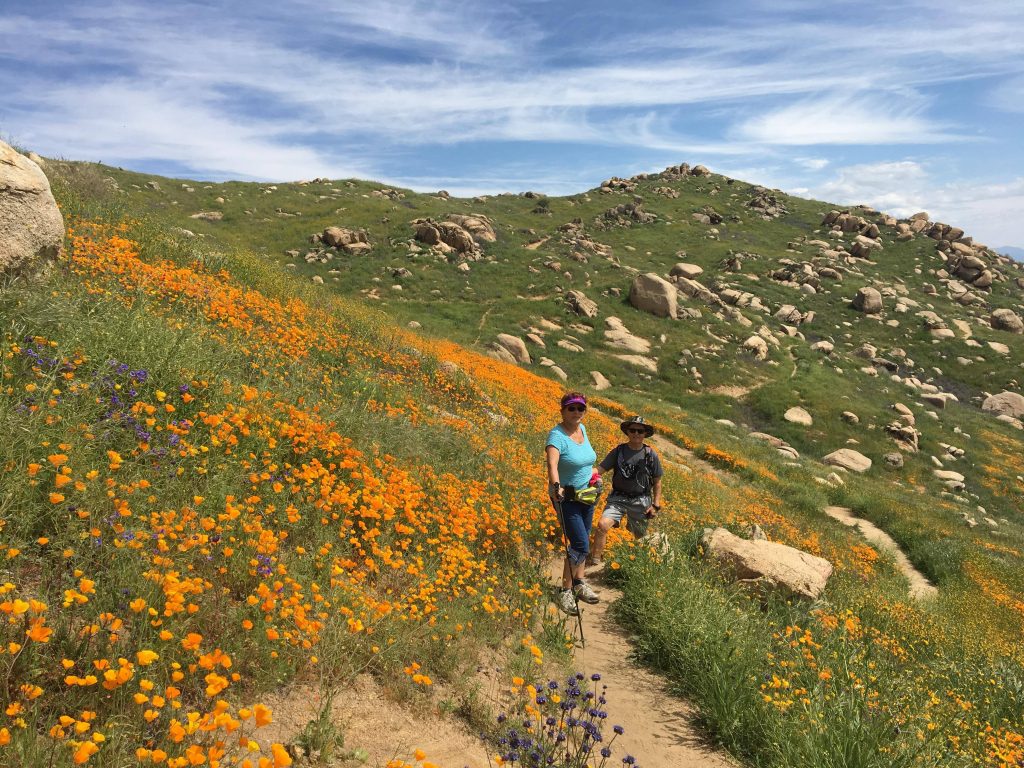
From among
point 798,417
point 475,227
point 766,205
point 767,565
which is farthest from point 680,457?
point 766,205

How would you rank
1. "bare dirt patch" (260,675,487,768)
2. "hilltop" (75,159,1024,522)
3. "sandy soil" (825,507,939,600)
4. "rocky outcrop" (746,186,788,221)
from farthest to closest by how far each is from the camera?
1. "rocky outcrop" (746,186,788,221)
2. "hilltop" (75,159,1024,522)
3. "sandy soil" (825,507,939,600)
4. "bare dirt patch" (260,675,487,768)

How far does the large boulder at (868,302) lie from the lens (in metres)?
59.6

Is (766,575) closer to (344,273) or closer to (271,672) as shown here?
(271,672)

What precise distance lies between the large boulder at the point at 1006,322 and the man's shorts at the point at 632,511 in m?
76.0

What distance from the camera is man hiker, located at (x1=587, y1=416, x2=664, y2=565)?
24.8 feet

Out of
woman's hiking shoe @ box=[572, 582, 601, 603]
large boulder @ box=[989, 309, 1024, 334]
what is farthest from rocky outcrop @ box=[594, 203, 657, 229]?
woman's hiking shoe @ box=[572, 582, 601, 603]

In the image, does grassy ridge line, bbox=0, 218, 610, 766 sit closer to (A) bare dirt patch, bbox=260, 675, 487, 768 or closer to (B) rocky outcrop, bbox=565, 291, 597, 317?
(A) bare dirt patch, bbox=260, 675, 487, 768

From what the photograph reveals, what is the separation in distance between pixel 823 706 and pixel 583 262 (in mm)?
53795

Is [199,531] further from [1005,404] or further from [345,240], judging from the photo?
[1005,404]

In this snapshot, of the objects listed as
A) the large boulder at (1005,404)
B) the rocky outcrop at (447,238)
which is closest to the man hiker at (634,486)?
the rocky outcrop at (447,238)

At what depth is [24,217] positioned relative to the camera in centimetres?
668

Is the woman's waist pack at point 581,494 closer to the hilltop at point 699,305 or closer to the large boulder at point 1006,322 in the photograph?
the hilltop at point 699,305

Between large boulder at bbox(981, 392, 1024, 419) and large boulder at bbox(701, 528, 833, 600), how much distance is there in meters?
50.9

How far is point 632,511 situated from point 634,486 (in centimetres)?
38
